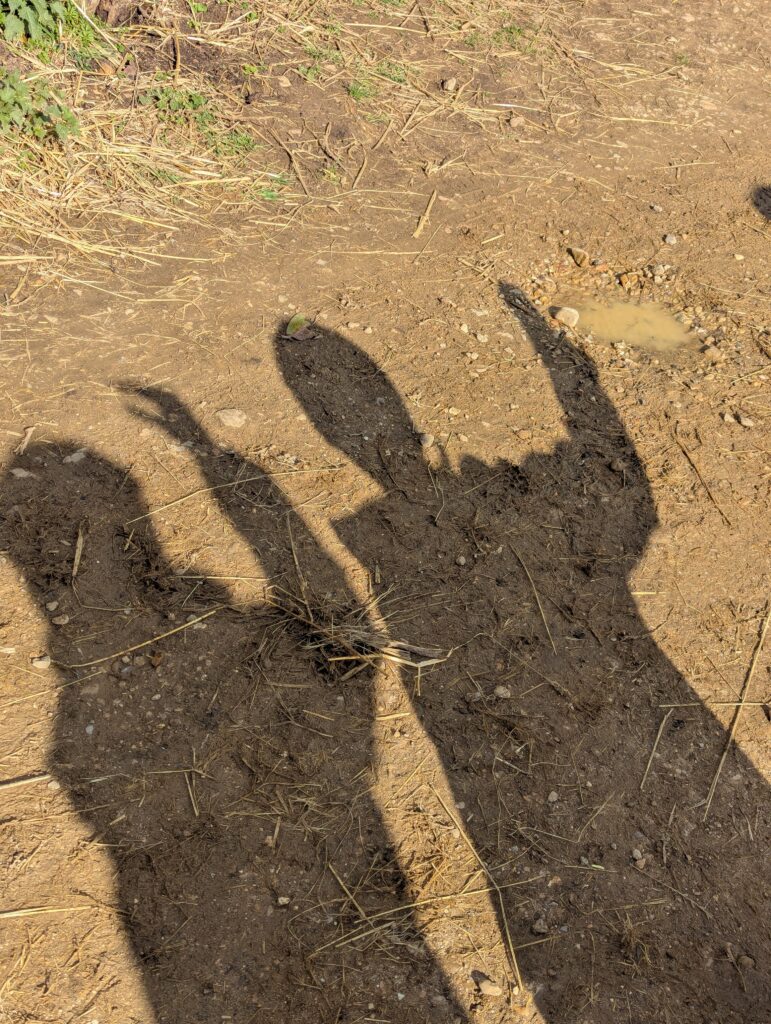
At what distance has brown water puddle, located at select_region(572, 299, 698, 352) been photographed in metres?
4.92

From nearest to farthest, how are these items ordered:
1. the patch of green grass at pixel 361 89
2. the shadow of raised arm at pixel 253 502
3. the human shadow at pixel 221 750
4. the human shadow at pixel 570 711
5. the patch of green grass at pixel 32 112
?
the human shadow at pixel 221 750, the human shadow at pixel 570 711, the shadow of raised arm at pixel 253 502, the patch of green grass at pixel 32 112, the patch of green grass at pixel 361 89

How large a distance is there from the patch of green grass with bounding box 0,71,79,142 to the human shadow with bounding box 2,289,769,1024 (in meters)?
2.27

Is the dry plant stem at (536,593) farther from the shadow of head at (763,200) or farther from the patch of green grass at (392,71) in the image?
the patch of green grass at (392,71)

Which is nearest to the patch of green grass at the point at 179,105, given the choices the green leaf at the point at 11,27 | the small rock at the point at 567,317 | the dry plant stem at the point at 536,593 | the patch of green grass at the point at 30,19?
the patch of green grass at the point at 30,19

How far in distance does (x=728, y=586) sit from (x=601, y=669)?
764mm

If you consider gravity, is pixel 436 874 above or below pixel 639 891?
below

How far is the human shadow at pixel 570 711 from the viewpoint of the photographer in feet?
8.77

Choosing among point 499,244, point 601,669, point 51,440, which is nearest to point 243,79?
point 499,244

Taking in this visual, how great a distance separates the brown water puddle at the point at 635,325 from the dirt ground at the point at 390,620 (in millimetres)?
78

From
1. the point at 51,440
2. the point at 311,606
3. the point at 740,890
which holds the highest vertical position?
A: the point at 740,890

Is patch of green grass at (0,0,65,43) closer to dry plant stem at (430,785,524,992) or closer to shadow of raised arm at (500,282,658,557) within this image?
shadow of raised arm at (500,282,658,557)

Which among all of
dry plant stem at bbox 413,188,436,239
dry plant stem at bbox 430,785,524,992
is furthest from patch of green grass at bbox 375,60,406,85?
dry plant stem at bbox 430,785,524,992

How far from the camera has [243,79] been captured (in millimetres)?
6301

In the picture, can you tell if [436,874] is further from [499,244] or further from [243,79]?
[243,79]
